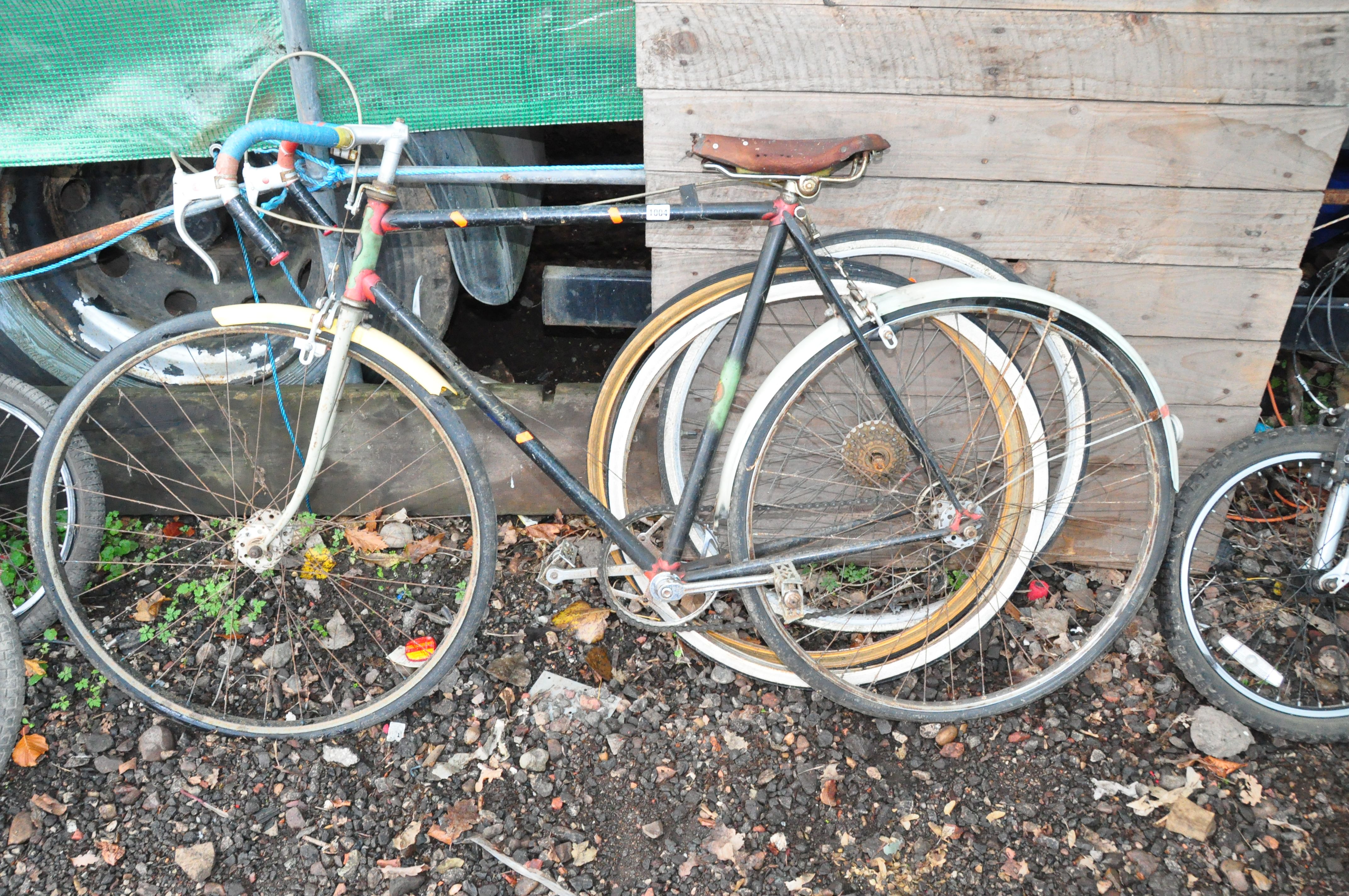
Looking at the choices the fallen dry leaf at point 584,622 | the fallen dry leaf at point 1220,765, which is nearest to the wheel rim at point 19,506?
the fallen dry leaf at point 584,622

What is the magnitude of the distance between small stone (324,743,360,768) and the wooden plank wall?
5.86ft

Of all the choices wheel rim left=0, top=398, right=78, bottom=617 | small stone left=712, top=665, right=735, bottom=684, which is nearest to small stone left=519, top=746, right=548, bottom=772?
small stone left=712, top=665, right=735, bottom=684

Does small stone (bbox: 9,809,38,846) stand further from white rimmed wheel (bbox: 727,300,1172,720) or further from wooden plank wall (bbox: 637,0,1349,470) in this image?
wooden plank wall (bbox: 637,0,1349,470)

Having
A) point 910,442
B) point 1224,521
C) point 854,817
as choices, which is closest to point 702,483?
point 910,442

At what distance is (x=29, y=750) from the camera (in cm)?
268

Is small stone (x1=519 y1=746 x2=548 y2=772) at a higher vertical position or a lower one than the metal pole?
lower

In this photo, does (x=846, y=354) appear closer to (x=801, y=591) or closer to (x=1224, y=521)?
(x=801, y=591)

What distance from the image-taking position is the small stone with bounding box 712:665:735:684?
290 cm

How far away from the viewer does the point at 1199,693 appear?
2834 mm

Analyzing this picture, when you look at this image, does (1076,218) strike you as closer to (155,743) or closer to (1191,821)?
(1191,821)

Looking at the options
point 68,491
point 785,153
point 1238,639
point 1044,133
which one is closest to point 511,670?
point 68,491

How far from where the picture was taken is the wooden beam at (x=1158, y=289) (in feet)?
8.91

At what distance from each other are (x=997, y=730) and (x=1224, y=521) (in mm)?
1163

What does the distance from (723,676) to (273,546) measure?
1.46 meters
